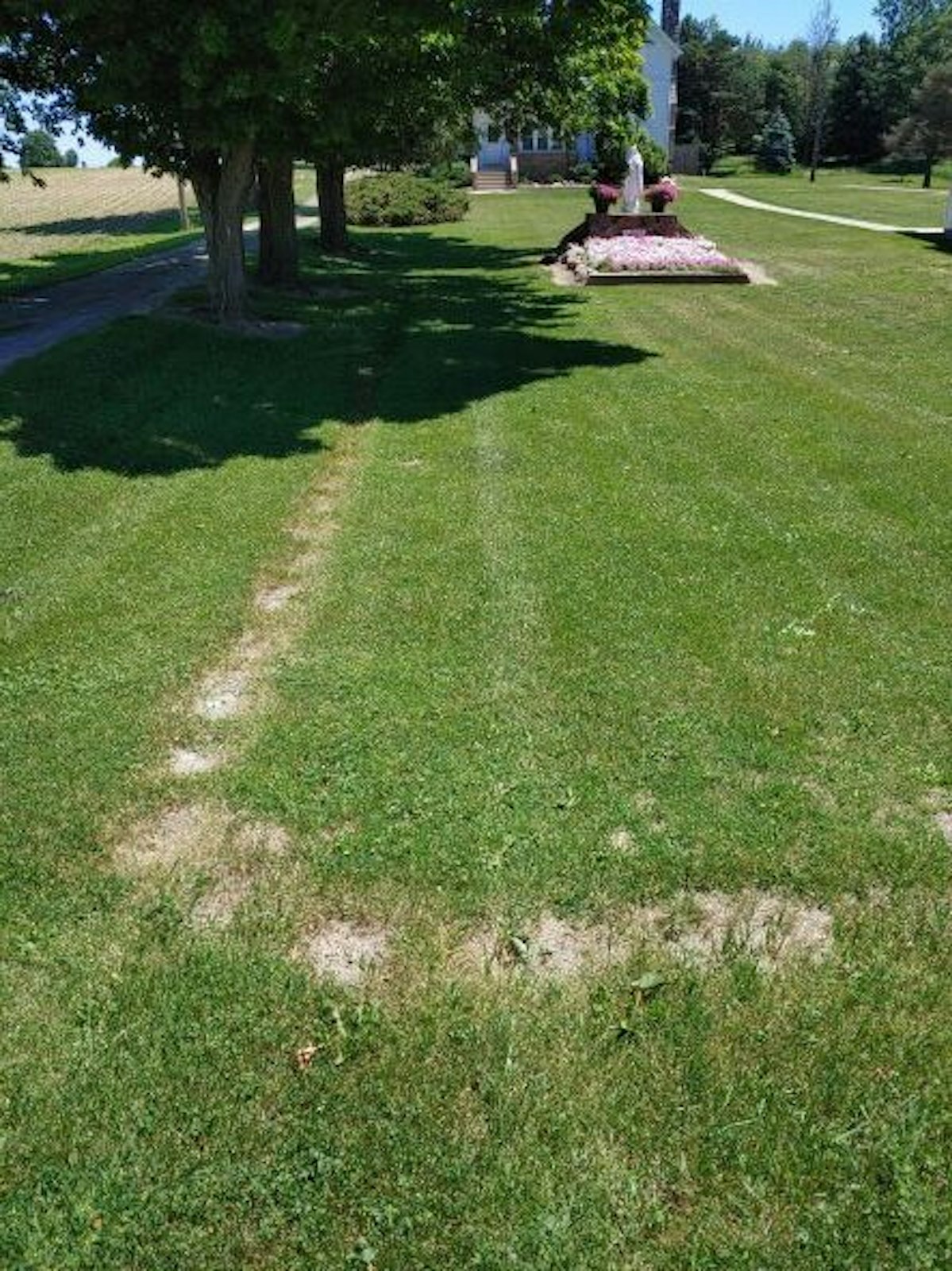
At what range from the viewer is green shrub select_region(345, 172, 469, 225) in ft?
141

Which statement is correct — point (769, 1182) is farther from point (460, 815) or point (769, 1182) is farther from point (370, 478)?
point (370, 478)

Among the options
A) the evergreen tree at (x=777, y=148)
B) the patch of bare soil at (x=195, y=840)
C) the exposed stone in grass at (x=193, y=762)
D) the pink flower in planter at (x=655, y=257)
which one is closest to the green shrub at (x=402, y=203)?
A: the pink flower in planter at (x=655, y=257)

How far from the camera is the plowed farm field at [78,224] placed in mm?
27663

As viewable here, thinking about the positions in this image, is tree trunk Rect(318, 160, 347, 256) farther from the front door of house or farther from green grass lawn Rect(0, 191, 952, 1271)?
the front door of house

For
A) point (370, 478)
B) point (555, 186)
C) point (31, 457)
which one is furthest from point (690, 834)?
point (555, 186)

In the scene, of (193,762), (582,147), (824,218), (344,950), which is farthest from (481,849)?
(582,147)

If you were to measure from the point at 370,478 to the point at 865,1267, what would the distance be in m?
7.90

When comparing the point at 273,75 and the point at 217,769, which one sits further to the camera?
the point at 273,75

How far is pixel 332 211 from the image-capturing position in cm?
3023

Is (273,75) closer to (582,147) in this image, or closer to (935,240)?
(935,240)

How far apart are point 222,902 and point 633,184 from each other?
28.0 m

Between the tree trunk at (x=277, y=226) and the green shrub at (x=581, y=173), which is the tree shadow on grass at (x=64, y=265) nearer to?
the tree trunk at (x=277, y=226)

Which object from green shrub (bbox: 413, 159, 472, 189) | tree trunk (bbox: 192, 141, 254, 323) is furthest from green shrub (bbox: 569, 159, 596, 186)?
tree trunk (bbox: 192, 141, 254, 323)

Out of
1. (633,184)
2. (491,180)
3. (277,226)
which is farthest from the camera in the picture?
(491,180)
